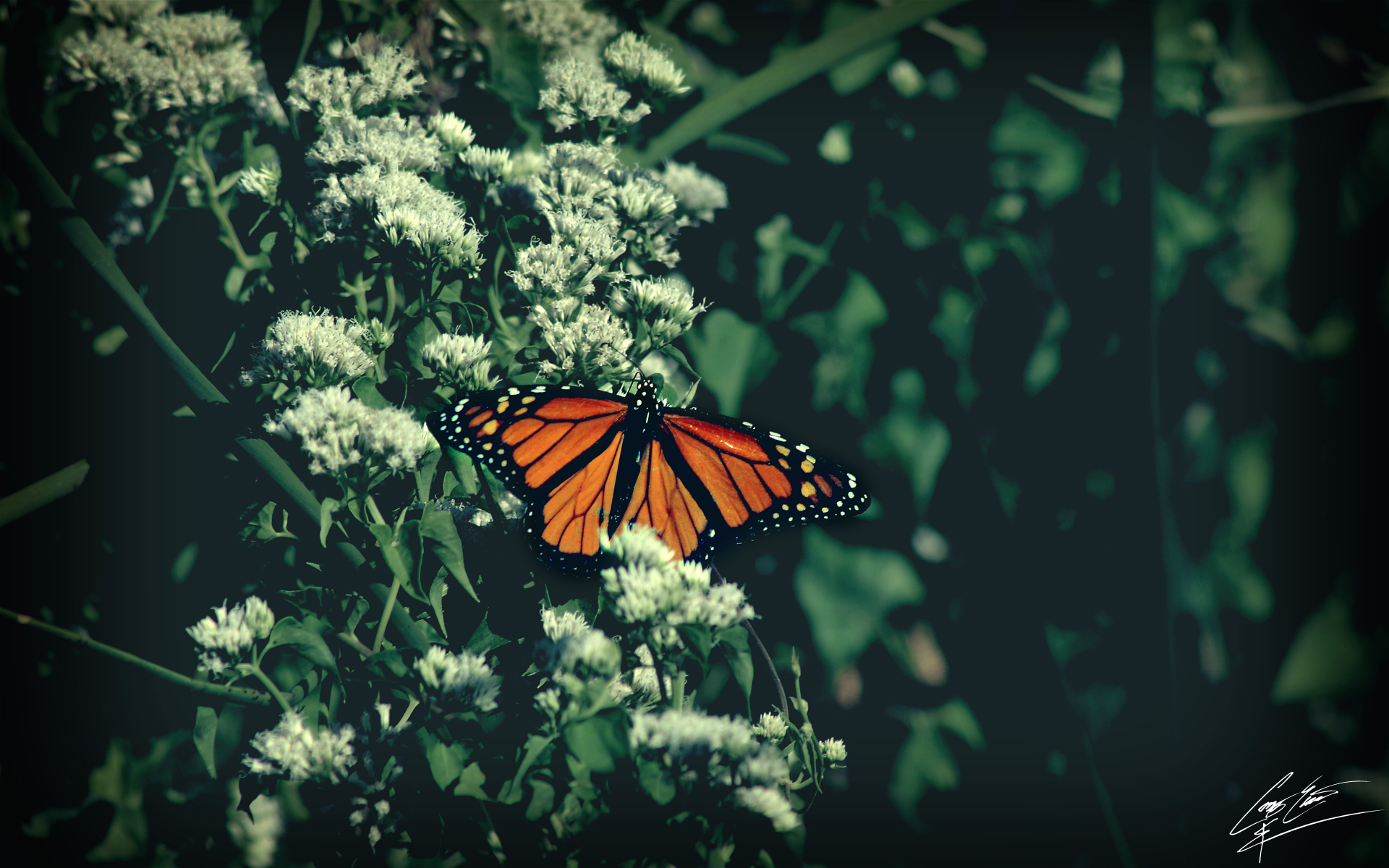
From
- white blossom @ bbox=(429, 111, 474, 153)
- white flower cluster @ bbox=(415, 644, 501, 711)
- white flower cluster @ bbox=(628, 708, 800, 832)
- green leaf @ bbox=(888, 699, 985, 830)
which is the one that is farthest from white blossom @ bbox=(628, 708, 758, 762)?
white blossom @ bbox=(429, 111, 474, 153)

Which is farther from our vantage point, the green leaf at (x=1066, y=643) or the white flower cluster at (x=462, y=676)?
the green leaf at (x=1066, y=643)

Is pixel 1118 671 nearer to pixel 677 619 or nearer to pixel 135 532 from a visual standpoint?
pixel 677 619

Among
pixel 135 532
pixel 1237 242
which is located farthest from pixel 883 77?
pixel 135 532

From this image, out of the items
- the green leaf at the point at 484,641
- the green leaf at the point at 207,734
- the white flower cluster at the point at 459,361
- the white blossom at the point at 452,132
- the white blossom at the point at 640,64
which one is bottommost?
the green leaf at the point at 207,734

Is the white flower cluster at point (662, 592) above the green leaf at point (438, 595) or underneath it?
underneath

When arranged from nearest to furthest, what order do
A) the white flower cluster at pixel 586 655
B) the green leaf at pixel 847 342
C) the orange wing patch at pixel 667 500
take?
the white flower cluster at pixel 586 655 < the orange wing patch at pixel 667 500 < the green leaf at pixel 847 342

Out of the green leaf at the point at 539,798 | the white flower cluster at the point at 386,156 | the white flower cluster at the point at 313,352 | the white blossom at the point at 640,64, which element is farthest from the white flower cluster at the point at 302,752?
the white blossom at the point at 640,64

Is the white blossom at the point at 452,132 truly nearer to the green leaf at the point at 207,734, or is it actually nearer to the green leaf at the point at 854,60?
the green leaf at the point at 854,60
